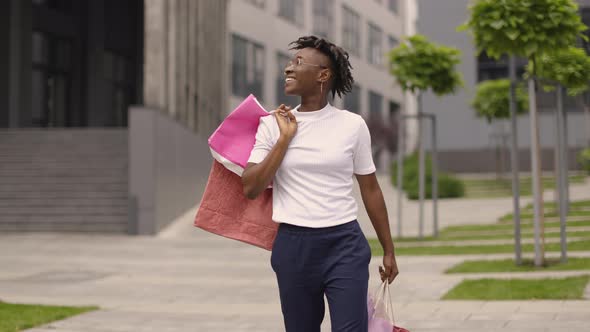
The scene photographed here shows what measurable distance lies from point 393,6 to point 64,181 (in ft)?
153

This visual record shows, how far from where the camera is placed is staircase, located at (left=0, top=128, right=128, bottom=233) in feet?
71.8

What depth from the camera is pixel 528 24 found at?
1146cm

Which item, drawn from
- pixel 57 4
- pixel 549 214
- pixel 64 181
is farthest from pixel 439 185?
pixel 57 4

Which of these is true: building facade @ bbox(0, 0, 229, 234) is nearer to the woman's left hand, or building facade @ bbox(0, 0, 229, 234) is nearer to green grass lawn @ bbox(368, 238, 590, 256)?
green grass lawn @ bbox(368, 238, 590, 256)

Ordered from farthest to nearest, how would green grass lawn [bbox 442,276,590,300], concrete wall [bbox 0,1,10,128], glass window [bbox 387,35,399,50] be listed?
glass window [bbox 387,35,399,50], concrete wall [bbox 0,1,10,128], green grass lawn [bbox 442,276,590,300]

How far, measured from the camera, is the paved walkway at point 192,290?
26.1 feet

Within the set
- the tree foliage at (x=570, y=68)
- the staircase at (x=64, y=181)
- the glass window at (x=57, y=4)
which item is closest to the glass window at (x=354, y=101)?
the glass window at (x=57, y=4)

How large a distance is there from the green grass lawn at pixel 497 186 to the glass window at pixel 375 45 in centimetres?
2559

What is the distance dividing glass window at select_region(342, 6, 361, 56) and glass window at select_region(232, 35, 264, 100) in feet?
43.3

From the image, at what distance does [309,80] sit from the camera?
379cm

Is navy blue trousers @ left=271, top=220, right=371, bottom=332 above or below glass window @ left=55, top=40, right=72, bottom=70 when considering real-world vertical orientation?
below

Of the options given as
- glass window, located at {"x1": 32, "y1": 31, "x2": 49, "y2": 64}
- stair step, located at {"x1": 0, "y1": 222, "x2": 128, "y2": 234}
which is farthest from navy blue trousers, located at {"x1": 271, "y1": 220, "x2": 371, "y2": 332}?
glass window, located at {"x1": 32, "y1": 31, "x2": 49, "y2": 64}

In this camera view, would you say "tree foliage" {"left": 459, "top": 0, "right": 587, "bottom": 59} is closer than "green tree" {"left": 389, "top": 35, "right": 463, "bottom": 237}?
Yes

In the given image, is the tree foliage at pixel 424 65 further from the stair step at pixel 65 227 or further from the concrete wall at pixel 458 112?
the concrete wall at pixel 458 112
